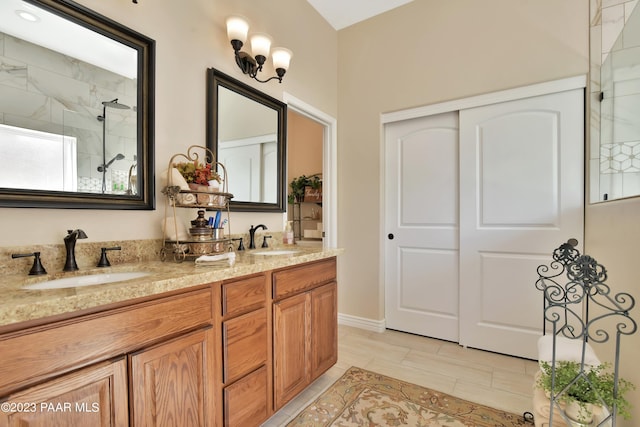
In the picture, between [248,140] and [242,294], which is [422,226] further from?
Answer: [242,294]

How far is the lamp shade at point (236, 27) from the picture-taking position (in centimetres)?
178

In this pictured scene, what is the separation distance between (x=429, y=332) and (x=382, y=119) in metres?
2.08

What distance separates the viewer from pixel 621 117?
1.62m

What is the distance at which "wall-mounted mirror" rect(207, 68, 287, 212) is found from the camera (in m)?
1.85

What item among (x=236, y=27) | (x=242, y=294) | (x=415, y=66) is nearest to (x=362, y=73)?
(x=415, y=66)

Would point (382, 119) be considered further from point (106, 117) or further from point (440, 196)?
point (106, 117)

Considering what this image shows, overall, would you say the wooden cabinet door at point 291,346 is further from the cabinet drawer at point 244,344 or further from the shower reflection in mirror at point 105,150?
the shower reflection in mirror at point 105,150

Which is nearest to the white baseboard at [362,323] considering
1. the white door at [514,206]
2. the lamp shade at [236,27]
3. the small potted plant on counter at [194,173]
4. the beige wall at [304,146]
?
the white door at [514,206]

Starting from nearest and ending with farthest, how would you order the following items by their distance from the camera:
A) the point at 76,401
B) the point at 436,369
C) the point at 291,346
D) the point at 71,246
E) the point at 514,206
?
the point at 76,401
the point at 71,246
the point at 291,346
the point at 436,369
the point at 514,206

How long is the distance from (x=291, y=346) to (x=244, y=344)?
1.23 feet

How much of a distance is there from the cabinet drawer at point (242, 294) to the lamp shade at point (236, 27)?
4.69 ft

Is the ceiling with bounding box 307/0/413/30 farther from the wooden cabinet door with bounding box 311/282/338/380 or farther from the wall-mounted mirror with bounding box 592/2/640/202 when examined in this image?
the wooden cabinet door with bounding box 311/282/338/380

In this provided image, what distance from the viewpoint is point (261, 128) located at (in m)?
2.19

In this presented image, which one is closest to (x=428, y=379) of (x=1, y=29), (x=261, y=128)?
(x=261, y=128)
